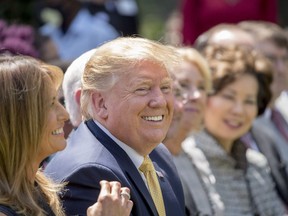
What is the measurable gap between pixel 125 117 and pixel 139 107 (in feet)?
0.25

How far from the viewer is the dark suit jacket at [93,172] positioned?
155 inches

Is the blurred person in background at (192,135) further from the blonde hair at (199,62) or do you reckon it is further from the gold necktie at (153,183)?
the gold necktie at (153,183)

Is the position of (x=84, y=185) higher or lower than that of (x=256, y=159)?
higher

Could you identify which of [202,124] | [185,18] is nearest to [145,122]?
[202,124]

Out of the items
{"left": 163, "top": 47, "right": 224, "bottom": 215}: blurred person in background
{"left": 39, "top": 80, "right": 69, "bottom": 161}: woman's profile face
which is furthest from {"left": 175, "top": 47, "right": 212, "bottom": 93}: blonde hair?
{"left": 39, "top": 80, "right": 69, "bottom": 161}: woman's profile face

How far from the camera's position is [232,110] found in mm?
6035

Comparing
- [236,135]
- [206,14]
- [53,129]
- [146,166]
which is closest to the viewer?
[53,129]

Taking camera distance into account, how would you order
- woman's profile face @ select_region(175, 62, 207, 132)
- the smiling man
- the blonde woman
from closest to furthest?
the blonde woman, the smiling man, woman's profile face @ select_region(175, 62, 207, 132)

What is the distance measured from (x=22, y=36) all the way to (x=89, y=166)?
87.7 inches

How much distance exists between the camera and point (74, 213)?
3965 mm

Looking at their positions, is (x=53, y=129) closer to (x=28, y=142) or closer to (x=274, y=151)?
(x=28, y=142)

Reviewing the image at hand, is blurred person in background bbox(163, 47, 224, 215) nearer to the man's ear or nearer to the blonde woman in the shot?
the man's ear

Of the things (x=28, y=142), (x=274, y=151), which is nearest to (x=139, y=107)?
(x=28, y=142)

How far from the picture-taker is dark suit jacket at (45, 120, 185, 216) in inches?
155
